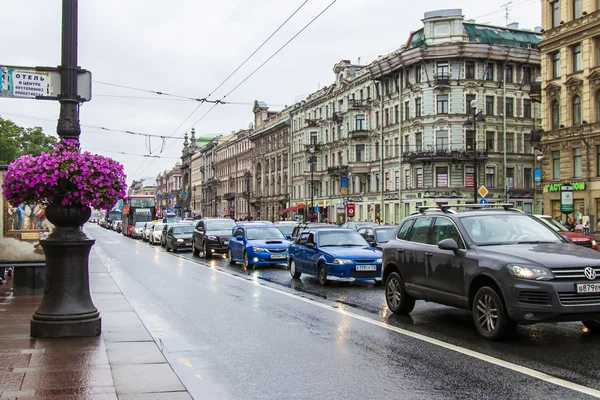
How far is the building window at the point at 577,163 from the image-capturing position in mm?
43938

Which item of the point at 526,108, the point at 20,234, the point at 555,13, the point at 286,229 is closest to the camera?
the point at 20,234

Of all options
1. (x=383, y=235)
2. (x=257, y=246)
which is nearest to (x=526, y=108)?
(x=383, y=235)

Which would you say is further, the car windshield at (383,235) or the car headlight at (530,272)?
the car windshield at (383,235)

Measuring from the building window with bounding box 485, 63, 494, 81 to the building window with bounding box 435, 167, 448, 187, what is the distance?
912cm

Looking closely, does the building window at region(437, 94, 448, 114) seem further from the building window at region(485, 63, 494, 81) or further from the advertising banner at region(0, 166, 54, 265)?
the advertising banner at region(0, 166, 54, 265)

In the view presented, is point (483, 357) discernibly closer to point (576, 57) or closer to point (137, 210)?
point (576, 57)

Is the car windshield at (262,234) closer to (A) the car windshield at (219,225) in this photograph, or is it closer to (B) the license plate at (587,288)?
(A) the car windshield at (219,225)

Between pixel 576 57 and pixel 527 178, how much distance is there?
20.3 m

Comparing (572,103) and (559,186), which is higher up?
(572,103)

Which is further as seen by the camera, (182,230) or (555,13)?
(555,13)

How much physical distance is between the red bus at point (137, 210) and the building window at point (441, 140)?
2785cm

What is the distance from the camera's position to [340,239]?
Result: 58.4ft

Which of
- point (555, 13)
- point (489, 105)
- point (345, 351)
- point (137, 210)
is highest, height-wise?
point (555, 13)

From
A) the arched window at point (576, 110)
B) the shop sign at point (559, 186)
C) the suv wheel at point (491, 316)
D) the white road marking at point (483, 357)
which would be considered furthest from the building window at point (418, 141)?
the suv wheel at point (491, 316)
